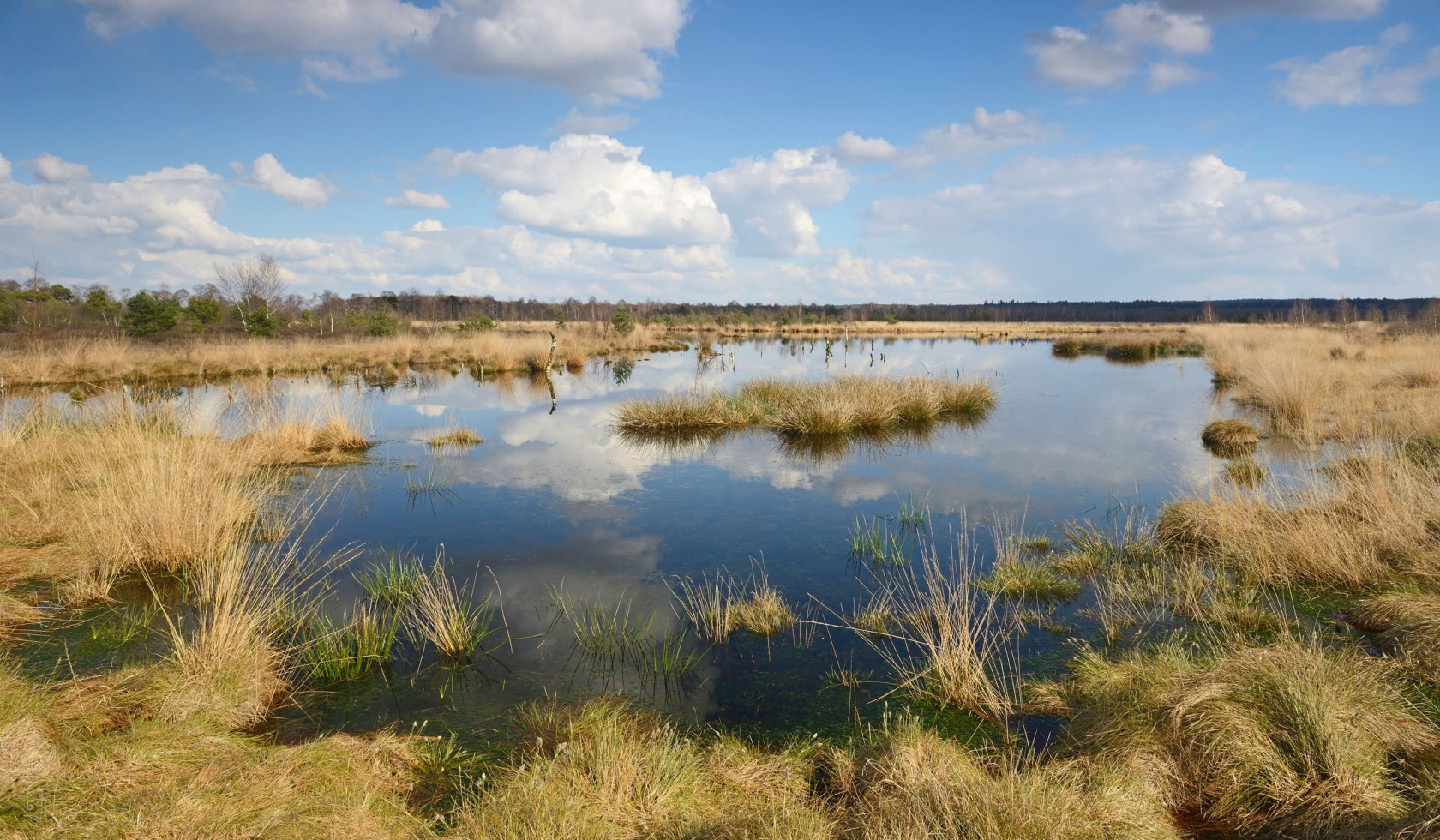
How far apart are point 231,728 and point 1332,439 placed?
1537 cm

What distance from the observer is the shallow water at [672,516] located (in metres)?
4.64

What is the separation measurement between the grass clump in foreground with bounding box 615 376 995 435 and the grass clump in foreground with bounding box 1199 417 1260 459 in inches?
167

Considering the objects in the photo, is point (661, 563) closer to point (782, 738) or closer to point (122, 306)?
point (782, 738)

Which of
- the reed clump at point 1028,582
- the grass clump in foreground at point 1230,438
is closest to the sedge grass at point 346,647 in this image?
the reed clump at point 1028,582

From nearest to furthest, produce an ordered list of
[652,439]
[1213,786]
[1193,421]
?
[1213,786], [652,439], [1193,421]

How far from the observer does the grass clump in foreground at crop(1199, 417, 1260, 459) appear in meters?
11.9

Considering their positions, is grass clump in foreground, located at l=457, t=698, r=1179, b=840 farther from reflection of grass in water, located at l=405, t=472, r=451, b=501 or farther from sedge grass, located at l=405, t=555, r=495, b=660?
reflection of grass in water, located at l=405, t=472, r=451, b=501

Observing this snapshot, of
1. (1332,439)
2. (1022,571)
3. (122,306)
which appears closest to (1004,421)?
(1332,439)

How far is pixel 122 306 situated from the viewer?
40.7 m

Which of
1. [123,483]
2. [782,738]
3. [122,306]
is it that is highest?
[122,306]

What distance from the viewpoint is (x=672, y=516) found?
8664 millimetres

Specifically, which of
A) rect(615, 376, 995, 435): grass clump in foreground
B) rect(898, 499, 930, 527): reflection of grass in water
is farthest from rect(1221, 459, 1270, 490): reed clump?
rect(615, 376, 995, 435): grass clump in foreground

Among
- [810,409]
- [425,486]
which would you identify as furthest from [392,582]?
[810,409]

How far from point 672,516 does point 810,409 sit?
5952 mm
